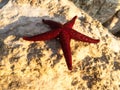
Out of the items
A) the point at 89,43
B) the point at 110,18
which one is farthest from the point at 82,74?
the point at 110,18

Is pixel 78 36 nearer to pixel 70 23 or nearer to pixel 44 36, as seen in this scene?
pixel 70 23

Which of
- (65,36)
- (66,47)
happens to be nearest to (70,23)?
(65,36)

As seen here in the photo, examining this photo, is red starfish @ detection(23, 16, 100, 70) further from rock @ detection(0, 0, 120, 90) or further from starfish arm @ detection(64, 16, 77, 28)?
rock @ detection(0, 0, 120, 90)

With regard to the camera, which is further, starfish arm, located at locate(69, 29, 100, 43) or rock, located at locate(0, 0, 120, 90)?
starfish arm, located at locate(69, 29, 100, 43)

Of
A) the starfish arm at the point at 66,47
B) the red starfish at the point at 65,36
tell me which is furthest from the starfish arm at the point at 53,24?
the starfish arm at the point at 66,47

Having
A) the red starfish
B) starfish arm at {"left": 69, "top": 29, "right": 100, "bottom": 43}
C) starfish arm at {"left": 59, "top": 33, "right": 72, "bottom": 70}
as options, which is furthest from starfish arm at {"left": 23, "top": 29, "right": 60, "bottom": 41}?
starfish arm at {"left": 69, "top": 29, "right": 100, "bottom": 43}

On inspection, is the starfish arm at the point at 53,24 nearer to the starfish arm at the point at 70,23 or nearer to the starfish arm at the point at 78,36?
the starfish arm at the point at 70,23

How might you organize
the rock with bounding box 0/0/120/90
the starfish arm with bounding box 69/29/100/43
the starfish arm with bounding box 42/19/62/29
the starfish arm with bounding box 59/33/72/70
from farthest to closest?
1. the starfish arm with bounding box 42/19/62/29
2. the starfish arm with bounding box 69/29/100/43
3. the rock with bounding box 0/0/120/90
4. the starfish arm with bounding box 59/33/72/70
